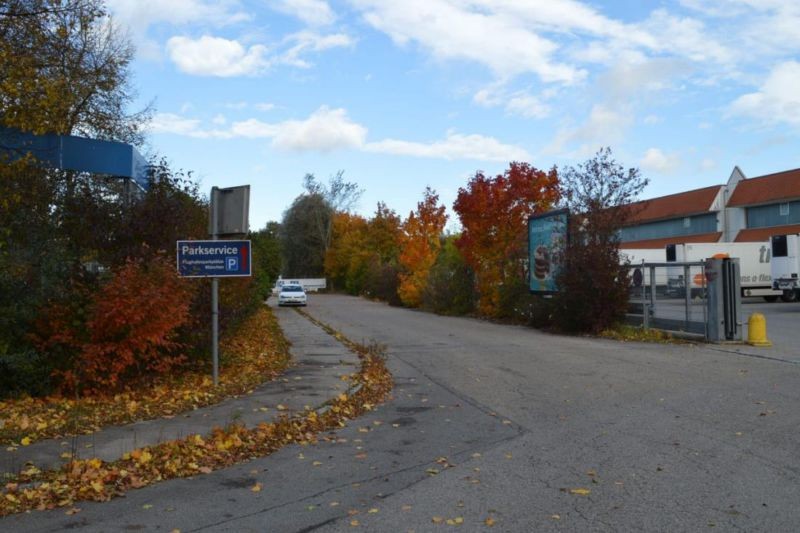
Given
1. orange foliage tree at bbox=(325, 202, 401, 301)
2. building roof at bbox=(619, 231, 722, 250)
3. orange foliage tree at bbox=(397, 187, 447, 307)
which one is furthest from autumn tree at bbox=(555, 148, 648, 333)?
orange foliage tree at bbox=(325, 202, 401, 301)

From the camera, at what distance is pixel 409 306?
49.2 m

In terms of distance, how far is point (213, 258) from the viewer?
11.5m

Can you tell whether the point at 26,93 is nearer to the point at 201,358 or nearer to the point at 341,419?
the point at 201,358

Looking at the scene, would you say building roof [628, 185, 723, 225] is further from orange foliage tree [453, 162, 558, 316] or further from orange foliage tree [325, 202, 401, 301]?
orange foliage tree [453, 162, 558, 316]

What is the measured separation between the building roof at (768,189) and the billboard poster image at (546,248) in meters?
36.0

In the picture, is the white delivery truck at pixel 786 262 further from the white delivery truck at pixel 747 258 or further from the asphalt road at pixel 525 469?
the asphalt road at pixel 525 469

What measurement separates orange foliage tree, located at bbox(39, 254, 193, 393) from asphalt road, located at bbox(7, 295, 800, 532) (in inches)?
133

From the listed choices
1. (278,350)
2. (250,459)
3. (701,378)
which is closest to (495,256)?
(278,350)

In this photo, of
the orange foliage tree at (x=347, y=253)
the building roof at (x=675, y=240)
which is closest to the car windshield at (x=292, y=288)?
the building roof at (x=675, y=240)

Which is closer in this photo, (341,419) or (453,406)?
(341,419)

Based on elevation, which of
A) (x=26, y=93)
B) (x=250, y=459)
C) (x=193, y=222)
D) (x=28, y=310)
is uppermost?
(x=26, y=93)

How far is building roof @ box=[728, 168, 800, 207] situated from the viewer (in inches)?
2160

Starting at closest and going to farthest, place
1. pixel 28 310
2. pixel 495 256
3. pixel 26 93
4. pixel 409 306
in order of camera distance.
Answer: pixel 28 310 < pixel 26 93 < pixel 495 256 < pixel 409 306

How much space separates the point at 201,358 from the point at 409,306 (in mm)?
36484
